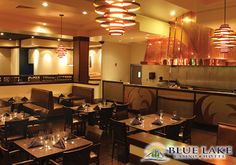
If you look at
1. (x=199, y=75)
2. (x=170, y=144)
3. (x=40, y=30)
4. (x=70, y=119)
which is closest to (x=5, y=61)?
(x=40, y=30)

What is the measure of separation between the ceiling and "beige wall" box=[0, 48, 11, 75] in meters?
8.09

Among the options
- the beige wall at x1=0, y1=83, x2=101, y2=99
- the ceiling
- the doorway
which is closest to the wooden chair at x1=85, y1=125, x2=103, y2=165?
the ceiling

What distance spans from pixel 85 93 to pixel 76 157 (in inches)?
246

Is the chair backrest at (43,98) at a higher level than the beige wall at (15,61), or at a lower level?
lower

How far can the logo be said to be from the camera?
1.99 metres

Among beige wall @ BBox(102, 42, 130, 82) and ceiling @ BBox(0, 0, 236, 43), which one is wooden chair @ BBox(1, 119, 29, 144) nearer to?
ceiling @ BBox(0, 0, 236, 43)

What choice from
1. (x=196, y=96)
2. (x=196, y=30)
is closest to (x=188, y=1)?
(x=196, y=30)

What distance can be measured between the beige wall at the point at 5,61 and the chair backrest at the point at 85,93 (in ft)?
29.6

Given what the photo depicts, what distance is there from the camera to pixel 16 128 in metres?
4.93

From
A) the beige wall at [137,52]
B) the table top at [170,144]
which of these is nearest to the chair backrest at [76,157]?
the table top at [170,144]

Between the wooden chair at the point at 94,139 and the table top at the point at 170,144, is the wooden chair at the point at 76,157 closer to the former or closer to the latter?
the wooden chair at the point at 94,139

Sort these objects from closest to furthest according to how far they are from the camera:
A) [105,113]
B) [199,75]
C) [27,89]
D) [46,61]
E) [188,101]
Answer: [105,113]
[188,101]
[27,89]
[199,75]
[46,61]

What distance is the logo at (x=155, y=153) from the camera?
199 centimetres

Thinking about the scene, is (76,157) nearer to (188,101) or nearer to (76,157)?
(76,157)
